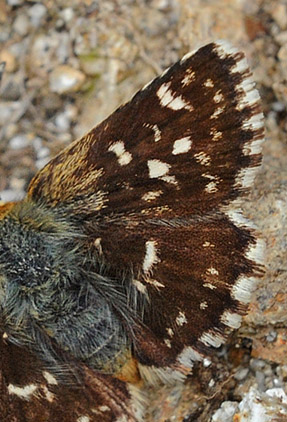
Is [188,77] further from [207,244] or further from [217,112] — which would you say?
[207,244]

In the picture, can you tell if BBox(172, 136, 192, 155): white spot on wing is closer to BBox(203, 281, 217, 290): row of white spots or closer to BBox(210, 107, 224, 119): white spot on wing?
BBox(210, 107, 224, 119): white spot on wing

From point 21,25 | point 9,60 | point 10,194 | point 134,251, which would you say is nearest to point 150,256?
point 134,251

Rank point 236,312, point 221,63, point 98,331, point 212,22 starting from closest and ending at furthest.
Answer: point 221,63 < point 236,312 < point 98,331 < point 212,22

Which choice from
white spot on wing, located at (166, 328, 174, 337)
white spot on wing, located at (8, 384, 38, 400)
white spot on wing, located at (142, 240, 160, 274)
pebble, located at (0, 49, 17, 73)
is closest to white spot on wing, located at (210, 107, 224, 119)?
white spot on wing, located at (142, 240, 160, 274)

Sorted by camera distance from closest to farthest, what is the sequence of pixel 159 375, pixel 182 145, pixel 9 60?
pixel 182 145 < pixel 159 375 < pixel 9 60

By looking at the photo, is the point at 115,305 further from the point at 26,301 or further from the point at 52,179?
the point at 52,179

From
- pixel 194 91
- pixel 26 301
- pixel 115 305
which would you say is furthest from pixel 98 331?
pixel 194 91
